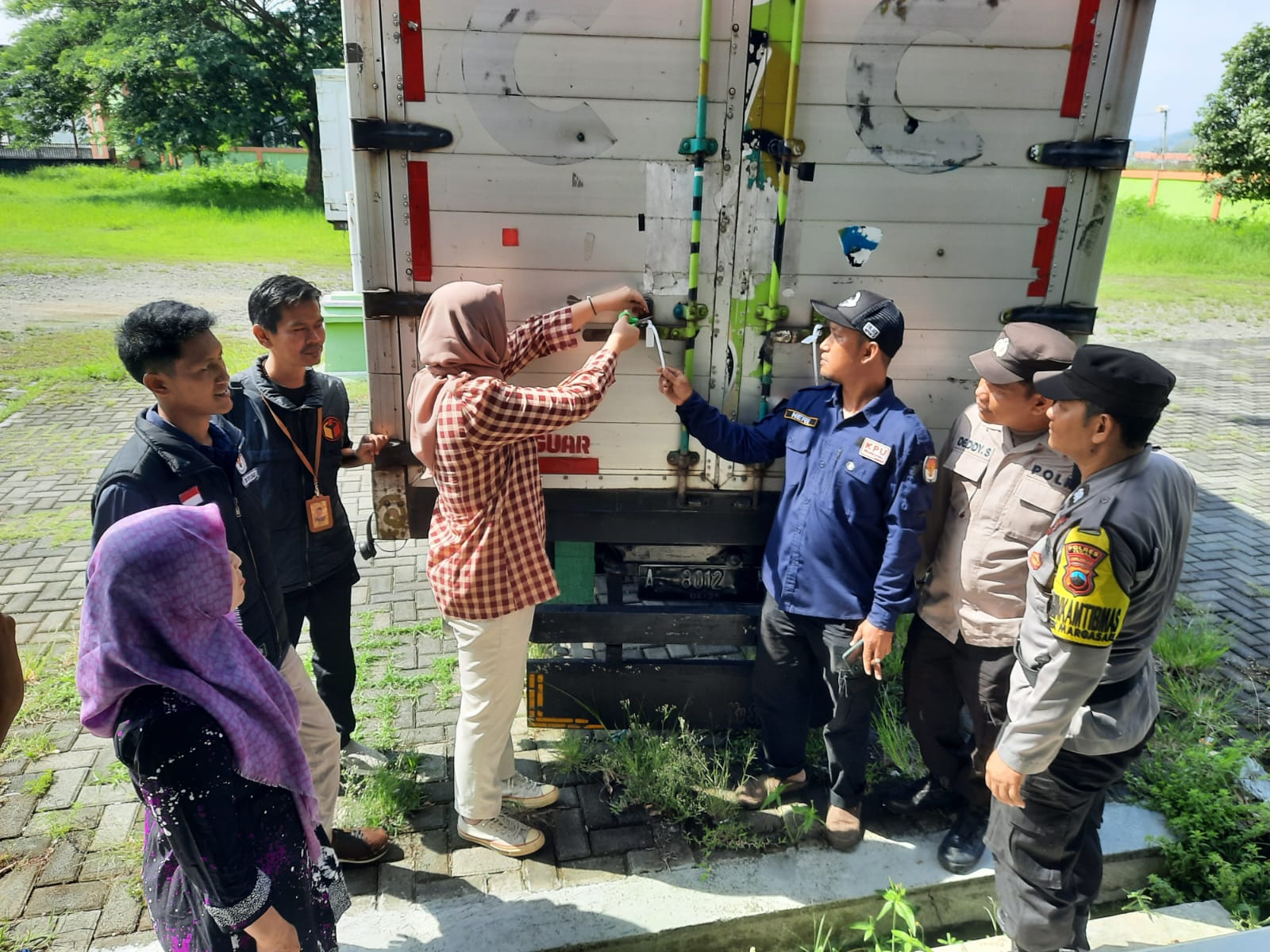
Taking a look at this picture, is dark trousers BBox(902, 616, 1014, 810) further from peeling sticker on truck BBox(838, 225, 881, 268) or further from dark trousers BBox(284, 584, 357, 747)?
dark trousers BBox(284, 584, 357, 747)

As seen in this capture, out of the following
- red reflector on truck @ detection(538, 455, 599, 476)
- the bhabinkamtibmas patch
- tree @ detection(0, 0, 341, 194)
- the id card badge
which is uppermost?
A: tree @ detection(0, 0, 341, 194)

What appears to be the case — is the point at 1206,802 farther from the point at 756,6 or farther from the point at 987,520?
the point at 756,6

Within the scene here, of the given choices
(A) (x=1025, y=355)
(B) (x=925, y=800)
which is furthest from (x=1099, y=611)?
(B) (x=925, y=800)

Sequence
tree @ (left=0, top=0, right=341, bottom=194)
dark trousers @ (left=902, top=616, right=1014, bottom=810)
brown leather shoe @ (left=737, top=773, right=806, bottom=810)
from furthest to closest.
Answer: tree @ (left=0, top=0, right=341, bottom=194), brown leather shoe @ (left=737, top=773, right=806, bottom=810), dark trousers @ (left=902, top=616, right=1014, bottom=810)

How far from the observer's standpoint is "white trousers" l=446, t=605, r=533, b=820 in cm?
283

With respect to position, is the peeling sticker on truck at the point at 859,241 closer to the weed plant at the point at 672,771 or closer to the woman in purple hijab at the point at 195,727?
the weed plant at the point at 672,771

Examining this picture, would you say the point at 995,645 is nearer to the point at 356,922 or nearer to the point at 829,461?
the point at 829,461

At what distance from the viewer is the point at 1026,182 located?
2.94 meters

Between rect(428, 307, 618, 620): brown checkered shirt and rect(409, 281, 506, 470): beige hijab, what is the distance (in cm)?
8

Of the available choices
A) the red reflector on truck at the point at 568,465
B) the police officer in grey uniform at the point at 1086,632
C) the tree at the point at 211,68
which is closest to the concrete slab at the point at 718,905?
the police officer in grey uniform at the point at 1086,632

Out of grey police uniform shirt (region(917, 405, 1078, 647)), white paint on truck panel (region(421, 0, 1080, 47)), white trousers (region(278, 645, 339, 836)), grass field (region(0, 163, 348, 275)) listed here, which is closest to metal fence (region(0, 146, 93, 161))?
grass field (region(0, 163, 348, 275))

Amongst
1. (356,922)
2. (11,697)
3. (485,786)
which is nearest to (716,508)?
(485,786)

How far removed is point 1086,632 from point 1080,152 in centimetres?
172

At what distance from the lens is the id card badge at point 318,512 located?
2.89 m
